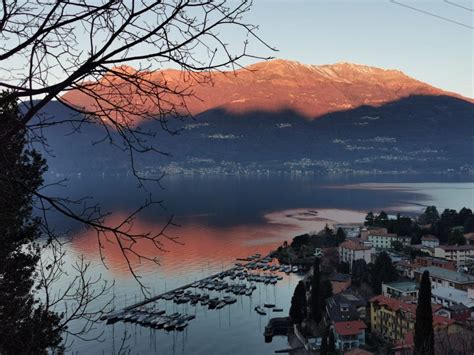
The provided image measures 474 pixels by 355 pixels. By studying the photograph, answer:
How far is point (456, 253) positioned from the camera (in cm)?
1797

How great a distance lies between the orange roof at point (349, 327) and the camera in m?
10.6

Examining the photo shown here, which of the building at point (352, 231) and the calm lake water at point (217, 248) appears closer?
the calm lake water at point (217, 248)

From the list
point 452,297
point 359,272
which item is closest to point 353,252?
point 359,272

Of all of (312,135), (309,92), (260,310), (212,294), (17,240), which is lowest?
(212,294)

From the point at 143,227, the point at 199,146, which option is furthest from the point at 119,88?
the point at 199,146

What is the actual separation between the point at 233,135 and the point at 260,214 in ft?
245

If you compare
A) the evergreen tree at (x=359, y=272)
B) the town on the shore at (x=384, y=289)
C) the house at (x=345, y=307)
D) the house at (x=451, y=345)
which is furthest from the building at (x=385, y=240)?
the house at (x=451, y=345)

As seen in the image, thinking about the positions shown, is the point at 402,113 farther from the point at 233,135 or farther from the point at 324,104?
the point at 233,135

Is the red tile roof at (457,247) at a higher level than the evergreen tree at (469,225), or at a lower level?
lower

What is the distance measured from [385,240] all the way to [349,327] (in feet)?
38.9

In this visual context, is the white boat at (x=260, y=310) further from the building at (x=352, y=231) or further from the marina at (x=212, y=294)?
the building at (x=352, y=231)

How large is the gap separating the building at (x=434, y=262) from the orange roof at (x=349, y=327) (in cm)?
662

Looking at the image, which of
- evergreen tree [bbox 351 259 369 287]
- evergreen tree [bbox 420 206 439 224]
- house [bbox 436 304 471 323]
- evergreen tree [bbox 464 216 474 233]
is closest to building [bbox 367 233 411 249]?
evergreen tree [bbox 464 216 474 233]

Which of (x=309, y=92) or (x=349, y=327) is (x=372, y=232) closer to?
(x=349, y=327)
